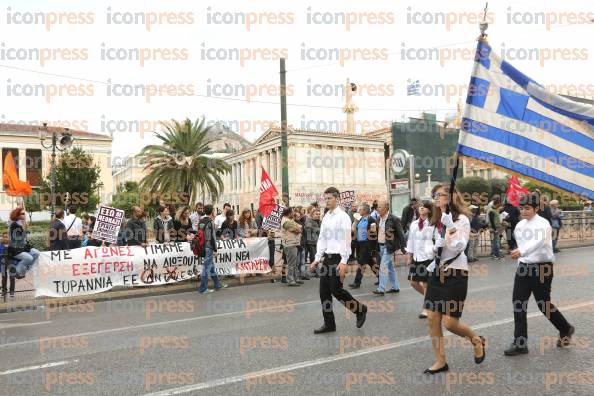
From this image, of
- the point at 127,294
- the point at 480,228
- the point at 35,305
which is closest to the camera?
the point at 35,305

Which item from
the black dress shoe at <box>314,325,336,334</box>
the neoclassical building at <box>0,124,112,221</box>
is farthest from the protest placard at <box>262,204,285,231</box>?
the neoclassical building at <box>0,124,112,221</box>

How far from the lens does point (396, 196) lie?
26422 mm

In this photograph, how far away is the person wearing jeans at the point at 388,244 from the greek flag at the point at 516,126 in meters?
4.92

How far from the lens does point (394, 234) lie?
11.2 meters

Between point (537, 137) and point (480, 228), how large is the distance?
1278 cm

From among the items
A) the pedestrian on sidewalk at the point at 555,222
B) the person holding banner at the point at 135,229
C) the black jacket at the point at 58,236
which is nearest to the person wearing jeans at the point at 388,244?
the person holding banner at the point at 135,229

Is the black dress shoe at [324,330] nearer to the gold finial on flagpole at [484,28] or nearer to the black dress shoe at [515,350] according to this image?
the black dress shoe at [515,350]

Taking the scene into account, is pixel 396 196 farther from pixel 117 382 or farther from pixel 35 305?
pixel 117 382

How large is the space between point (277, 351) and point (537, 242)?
3171mm

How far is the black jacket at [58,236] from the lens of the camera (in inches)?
516

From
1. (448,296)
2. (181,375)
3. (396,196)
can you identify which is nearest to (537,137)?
(448,296)

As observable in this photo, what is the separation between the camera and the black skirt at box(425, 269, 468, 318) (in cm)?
545

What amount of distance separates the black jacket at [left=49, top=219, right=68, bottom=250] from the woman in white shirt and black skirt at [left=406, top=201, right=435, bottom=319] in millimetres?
8537

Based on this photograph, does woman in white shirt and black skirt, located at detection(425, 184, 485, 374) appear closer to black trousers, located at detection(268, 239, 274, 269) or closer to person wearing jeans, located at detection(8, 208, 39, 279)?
person wearing jeans, located at detection(8, 208, 39, 279)
